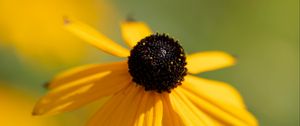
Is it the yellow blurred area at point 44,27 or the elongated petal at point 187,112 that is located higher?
the yellow blurred area at point 44,27

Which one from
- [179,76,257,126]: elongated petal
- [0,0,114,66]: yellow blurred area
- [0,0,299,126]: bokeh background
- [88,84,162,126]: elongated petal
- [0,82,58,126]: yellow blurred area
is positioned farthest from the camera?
[0,0,114,66]: yellow blurred area

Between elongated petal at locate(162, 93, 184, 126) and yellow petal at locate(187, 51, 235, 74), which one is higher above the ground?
yellow petal at locate(187, 51, 235, 74)

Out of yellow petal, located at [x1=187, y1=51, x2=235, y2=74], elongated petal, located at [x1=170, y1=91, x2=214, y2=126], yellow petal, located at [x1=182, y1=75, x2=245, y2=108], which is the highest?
yellow petal, located at [x1=187, y1=51, x2=235, y2=74]

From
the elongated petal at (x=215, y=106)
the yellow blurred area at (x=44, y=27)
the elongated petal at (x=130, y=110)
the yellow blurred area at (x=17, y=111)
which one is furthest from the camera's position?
the yellow blurred area at (x=44, y=27)

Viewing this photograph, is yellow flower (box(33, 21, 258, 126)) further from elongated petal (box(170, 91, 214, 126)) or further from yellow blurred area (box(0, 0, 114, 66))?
yellow blurred area (box(0, 0, 114, 66))

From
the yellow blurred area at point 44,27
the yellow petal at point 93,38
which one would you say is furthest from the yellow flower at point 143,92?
the yellow blurred area at point 44,27

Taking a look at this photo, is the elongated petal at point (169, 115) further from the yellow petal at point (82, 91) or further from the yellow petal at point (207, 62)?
the yellow petal at point (207, 62)

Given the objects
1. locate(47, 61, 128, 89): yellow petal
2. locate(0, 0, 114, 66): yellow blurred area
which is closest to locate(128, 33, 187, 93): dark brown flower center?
locate(47, 61, 128, 89): yellow petal

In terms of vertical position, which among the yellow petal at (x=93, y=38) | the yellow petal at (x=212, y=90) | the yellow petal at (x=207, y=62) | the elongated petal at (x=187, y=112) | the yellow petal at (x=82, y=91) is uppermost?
→ the yellow petal at (x=207, y=62)
